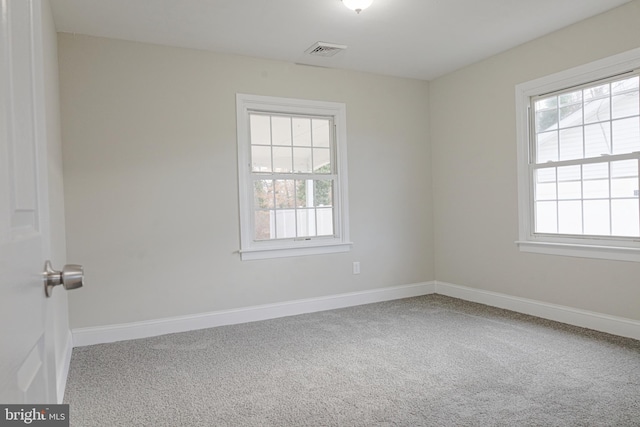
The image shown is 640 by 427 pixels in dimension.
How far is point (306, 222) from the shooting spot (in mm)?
4395

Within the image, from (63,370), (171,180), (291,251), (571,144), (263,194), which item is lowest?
(63,370)

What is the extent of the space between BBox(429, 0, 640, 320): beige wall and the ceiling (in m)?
0.20

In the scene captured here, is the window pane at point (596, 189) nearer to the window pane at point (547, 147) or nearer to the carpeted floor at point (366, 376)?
the window pane at point (547, 147)

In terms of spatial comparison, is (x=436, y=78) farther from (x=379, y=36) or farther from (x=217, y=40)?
(x=217, y=40)

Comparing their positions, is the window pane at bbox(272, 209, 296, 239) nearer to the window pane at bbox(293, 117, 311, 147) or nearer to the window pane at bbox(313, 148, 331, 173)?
the window pane at bbox(313, 148, 331, 173)

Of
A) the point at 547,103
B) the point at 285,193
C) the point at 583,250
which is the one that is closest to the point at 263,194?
the point at 285,193

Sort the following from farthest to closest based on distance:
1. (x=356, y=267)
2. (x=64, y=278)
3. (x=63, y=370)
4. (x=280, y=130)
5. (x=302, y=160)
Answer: (x=356, y=267) < (x=302, y=160) < (x=280, y=130) < (x=63, y=370) < (x=64, y=278)

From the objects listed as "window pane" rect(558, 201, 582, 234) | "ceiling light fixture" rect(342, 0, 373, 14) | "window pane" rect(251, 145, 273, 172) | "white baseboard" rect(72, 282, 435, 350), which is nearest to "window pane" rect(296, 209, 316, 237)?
"window pane" rect(251, 145, 273, 172)

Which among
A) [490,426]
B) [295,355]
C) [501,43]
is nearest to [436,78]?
[501,43]

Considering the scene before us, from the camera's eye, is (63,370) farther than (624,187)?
No

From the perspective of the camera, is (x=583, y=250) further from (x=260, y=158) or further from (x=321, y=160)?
(x=260, y=158)

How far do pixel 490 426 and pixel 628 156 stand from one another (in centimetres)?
249

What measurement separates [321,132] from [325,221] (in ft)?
3.17

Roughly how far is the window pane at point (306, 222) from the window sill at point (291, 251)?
0.55 feet
